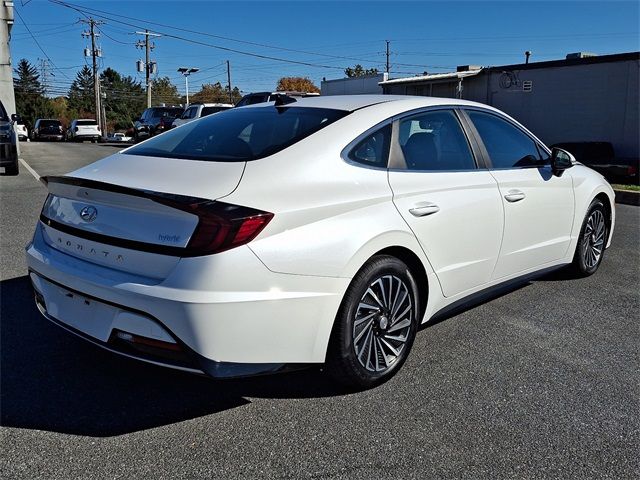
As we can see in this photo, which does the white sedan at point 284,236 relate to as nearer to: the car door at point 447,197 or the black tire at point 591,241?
the car door at point 447,197

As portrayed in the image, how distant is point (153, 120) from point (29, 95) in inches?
3274

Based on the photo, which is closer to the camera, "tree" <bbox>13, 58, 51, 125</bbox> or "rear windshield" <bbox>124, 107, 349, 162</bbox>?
"rear windshield" <bbox>124, 107, 349, 162</bbox>

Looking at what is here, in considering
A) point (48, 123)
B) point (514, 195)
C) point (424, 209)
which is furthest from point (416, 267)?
point (48, 123)

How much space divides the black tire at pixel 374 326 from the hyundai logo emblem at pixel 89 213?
51.0 inches

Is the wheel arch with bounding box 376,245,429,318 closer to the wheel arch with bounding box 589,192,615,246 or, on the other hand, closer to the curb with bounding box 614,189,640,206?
the wheel arch with bounding box 589,192,615,246

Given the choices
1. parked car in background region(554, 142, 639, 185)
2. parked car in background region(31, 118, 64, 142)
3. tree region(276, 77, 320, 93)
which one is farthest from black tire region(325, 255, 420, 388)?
tree region(276, 77, 320, 93)

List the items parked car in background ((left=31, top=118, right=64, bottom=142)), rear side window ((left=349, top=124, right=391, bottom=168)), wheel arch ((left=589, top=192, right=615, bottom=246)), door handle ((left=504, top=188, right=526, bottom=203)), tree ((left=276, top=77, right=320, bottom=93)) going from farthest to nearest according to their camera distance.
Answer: tree ((left=276, top=77, right=320, bottom=93)), parked car in background ((left=31, top=118, right=64, bottom=142)), wheel arch ((left=589, top=192, right=615, bottom=246)), door handle ((left=504, top=188, right=526, bottom=203)), rear side window ((left=349, top=124, right=391, bottom=168))

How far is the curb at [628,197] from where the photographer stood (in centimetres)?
1127

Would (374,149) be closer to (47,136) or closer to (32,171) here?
(32,171)

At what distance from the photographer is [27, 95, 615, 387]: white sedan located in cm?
265

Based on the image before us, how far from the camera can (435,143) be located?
388 cm

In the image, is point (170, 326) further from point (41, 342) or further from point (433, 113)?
point (433, 113)

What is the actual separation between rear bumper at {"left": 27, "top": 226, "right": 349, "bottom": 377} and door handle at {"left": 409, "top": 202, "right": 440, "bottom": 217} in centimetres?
69

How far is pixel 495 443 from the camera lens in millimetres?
2779
